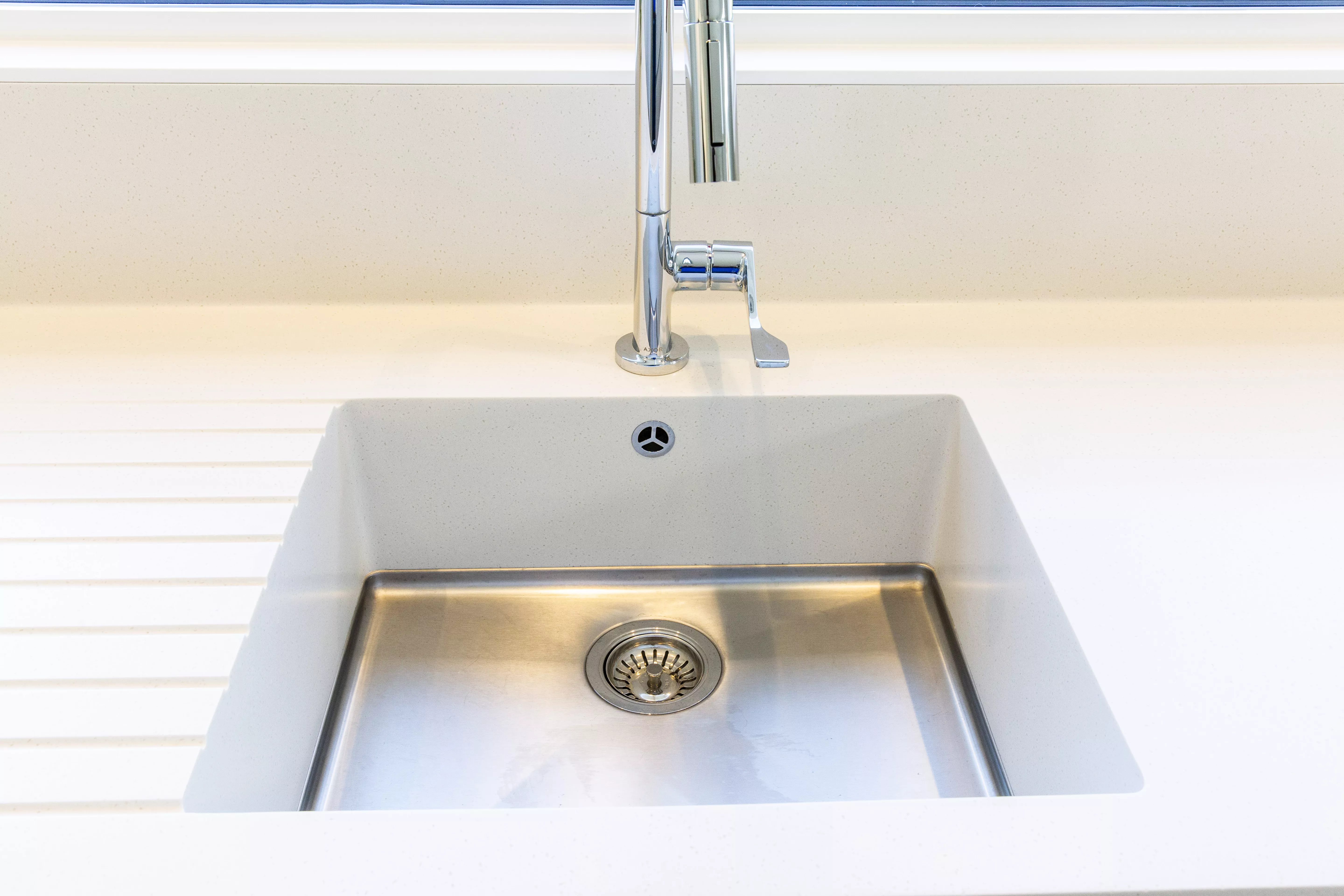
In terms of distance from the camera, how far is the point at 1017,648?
745 millimetres

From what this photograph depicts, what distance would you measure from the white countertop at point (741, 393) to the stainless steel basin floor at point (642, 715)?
0.60 ft

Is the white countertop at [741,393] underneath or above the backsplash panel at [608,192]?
underneath

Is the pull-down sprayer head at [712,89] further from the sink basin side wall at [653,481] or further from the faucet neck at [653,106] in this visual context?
the sink basin side wall at [653,481]

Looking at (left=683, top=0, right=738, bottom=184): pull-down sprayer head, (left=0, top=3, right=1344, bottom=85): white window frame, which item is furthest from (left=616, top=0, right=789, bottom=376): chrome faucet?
(left=0, top=3, right=1344, bottom=85): white window frame

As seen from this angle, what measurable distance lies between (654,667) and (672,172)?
42cm

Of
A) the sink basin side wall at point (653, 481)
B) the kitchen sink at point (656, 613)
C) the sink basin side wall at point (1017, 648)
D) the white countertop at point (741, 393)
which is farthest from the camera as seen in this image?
the sink basin side wall at point (653, 481)

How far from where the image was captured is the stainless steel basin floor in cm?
77

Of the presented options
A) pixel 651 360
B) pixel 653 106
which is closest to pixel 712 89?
pixel 653 106

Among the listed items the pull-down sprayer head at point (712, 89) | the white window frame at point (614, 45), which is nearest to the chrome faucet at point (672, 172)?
the pull-down sprayer head at point (712, 89)

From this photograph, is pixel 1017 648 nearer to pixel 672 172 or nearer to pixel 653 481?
pixel 653 481

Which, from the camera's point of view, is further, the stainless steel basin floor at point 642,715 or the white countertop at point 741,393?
the stainless steel basin floor at point 642,715

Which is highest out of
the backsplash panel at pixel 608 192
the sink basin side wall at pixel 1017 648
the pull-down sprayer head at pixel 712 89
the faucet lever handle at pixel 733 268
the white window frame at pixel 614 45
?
the white window frame at pixel 614 45

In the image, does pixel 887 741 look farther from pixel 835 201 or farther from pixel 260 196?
pixel 260 196

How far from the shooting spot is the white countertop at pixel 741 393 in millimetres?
493
